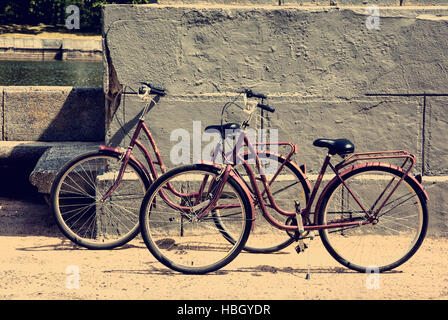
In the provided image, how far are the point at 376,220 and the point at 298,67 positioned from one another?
1.46 m

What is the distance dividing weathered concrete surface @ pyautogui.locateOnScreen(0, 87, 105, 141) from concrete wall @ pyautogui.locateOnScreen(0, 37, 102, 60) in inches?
1243

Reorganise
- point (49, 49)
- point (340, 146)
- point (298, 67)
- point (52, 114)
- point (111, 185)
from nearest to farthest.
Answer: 1. point (340, 146)
2. point (111, 185)
3. point (298, 67)
4. point (52, 114)
5. point (49, 49)

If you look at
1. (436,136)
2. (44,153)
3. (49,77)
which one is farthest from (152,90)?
(49,77)

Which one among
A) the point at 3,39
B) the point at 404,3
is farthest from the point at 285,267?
the point at 3,39

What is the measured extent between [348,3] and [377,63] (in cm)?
54

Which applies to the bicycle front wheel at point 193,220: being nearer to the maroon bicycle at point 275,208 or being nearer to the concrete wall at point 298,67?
the maroon bicycle at point 275,208

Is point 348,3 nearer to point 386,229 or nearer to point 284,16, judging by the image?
point 284,16

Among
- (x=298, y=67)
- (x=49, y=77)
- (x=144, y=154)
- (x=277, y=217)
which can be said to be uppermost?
(x=49, y=77)

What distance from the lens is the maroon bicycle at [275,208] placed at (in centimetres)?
453

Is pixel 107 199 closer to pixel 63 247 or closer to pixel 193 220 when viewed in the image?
pixel 63 247

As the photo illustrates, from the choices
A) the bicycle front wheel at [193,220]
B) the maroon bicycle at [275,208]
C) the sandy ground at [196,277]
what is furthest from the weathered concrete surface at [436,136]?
the bicycle front wheel at [193,220]

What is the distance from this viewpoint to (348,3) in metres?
5.50

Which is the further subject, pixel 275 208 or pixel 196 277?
pixel 275 208

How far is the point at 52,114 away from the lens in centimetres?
663
